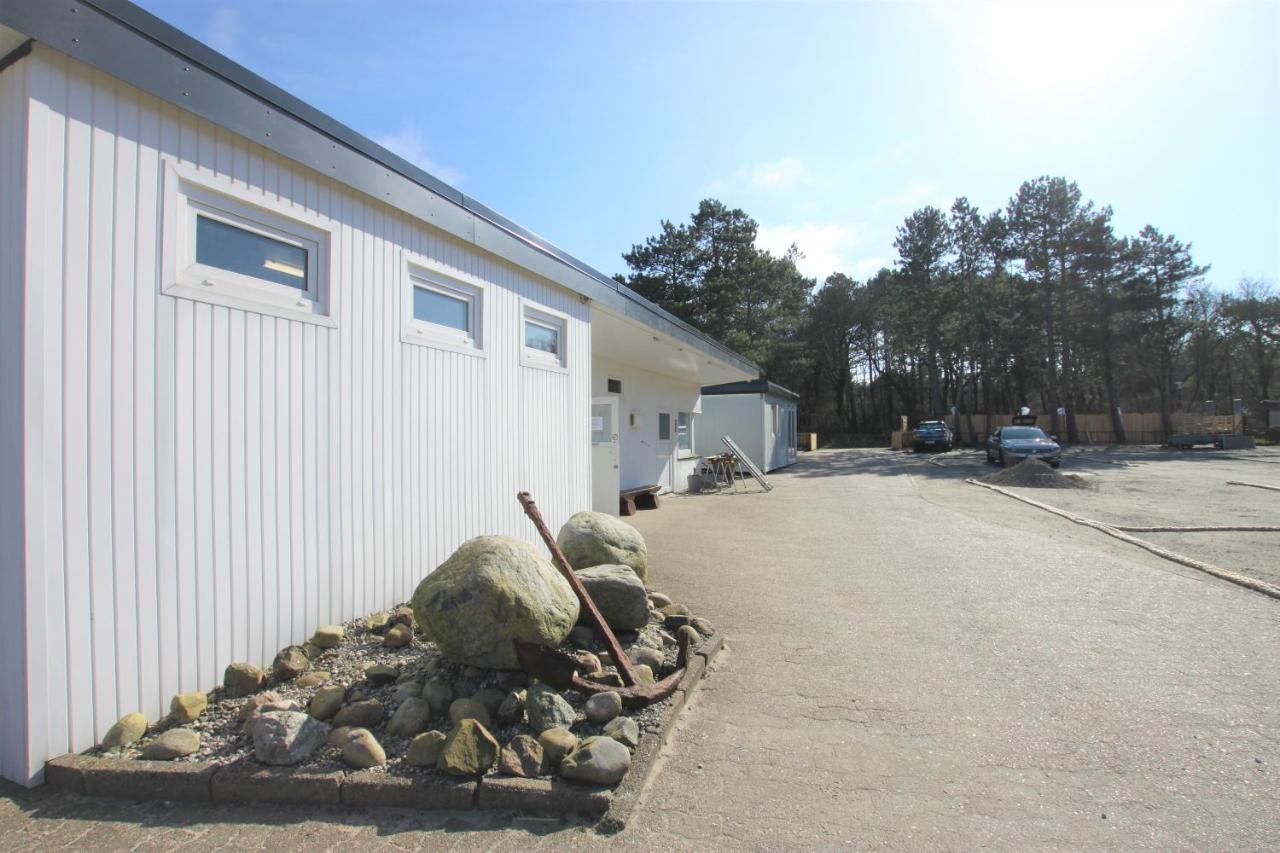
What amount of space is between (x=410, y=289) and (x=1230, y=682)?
5958 mm

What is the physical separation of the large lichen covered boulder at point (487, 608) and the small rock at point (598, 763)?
733 millimetres

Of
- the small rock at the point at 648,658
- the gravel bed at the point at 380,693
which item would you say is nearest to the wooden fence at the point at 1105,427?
the small rock at the point at 648,658

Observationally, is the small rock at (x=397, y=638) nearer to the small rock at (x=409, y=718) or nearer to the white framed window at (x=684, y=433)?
the small rock at (x=409, y=718)

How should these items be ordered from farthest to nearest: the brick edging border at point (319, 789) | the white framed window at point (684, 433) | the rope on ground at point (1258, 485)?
the white framed window at point (684, 433)
the rope on ground at point (1258, 485)
the brick edging border at point (319, 789)

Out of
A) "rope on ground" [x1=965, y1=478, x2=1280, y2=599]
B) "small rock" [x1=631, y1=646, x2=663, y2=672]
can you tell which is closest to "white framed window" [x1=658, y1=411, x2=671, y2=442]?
"rope on ground" [x1=965, y1=478, x2=1280, y2=599]

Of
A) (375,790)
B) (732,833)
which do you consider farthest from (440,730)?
(732,833)

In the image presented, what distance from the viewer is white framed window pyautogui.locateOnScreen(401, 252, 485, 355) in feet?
15.5

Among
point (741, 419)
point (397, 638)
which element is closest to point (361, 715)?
point (397, 638)

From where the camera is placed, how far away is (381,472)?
172 inches

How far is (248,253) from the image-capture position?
3.51 meters

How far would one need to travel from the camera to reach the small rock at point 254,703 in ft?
9.60

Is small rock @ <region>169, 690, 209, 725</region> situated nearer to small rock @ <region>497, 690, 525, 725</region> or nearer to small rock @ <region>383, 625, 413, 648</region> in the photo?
small rock @ <region>383, 625, 413, 648</region>

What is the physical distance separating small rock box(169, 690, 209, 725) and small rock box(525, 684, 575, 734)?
Answer: 5.00 feet

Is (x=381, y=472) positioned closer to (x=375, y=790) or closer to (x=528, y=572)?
(x=528, y=572)
